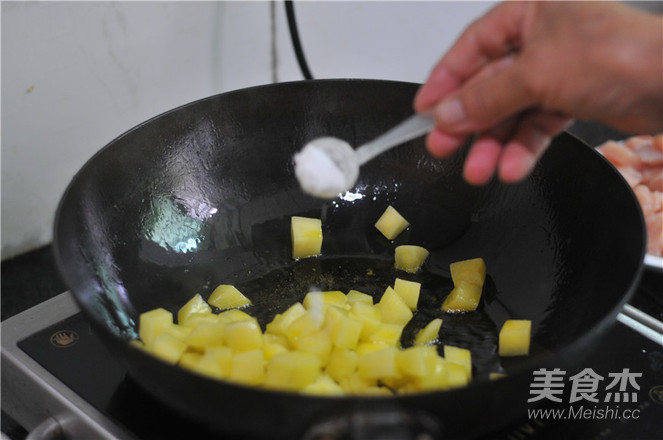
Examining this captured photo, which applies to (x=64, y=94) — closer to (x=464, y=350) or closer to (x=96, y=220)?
(x=96, y=220)

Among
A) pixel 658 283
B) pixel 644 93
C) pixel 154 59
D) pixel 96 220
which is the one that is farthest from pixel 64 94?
pixel 658 283

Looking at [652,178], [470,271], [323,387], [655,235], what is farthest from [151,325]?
[652,178]

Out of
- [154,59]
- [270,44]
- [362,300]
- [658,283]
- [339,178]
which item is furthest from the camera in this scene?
[270,44]

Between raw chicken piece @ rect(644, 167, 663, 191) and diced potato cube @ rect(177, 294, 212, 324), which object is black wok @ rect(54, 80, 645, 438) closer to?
diced potato cube @ rect(177, 294, 212, 324)

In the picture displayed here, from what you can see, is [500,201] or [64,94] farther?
[64,94]

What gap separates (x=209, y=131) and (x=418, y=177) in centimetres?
38

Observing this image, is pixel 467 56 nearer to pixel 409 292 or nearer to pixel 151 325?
pixel 409 292

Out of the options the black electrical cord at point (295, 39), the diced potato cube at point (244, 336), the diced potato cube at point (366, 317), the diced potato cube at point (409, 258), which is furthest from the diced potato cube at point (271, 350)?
the black electrical cord at point (295, 39)

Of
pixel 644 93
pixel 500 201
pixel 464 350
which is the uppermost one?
pixel 644 93

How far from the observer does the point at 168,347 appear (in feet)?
2.79

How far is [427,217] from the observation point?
3.92 feet

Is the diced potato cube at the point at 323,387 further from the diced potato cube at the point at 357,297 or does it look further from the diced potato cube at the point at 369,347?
the diced potato cube at the point at 357,297

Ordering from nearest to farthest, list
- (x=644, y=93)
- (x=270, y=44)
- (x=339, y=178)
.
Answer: (x=644, y=93) < (x=339, y=178) < (x=270, y=44)

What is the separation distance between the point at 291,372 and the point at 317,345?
115 millimetres
